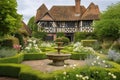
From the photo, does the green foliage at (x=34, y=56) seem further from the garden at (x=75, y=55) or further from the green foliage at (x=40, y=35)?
the green foliage at (x=40, y=35)

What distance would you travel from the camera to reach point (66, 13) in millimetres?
53562

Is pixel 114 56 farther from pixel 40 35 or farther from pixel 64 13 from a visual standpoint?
pixel 64 13

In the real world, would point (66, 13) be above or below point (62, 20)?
above

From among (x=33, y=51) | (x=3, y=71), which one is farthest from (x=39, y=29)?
(x=3, y=71)

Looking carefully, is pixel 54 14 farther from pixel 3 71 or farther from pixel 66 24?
pixel 3 71

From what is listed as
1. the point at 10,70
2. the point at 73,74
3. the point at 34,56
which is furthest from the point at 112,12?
the point at 73,74

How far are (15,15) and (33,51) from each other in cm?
450

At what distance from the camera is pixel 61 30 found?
53312 mm

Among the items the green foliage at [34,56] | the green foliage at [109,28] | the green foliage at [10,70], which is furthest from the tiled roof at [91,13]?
the green foliage at [10,70]

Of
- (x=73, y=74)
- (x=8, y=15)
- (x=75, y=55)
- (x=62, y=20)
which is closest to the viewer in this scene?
(x=73, y=74)

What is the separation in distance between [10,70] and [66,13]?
39.4 meters

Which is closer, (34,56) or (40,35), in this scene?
(34,56)

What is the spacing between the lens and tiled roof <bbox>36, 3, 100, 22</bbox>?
51500 millimetres

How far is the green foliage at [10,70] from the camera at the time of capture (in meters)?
14.7
